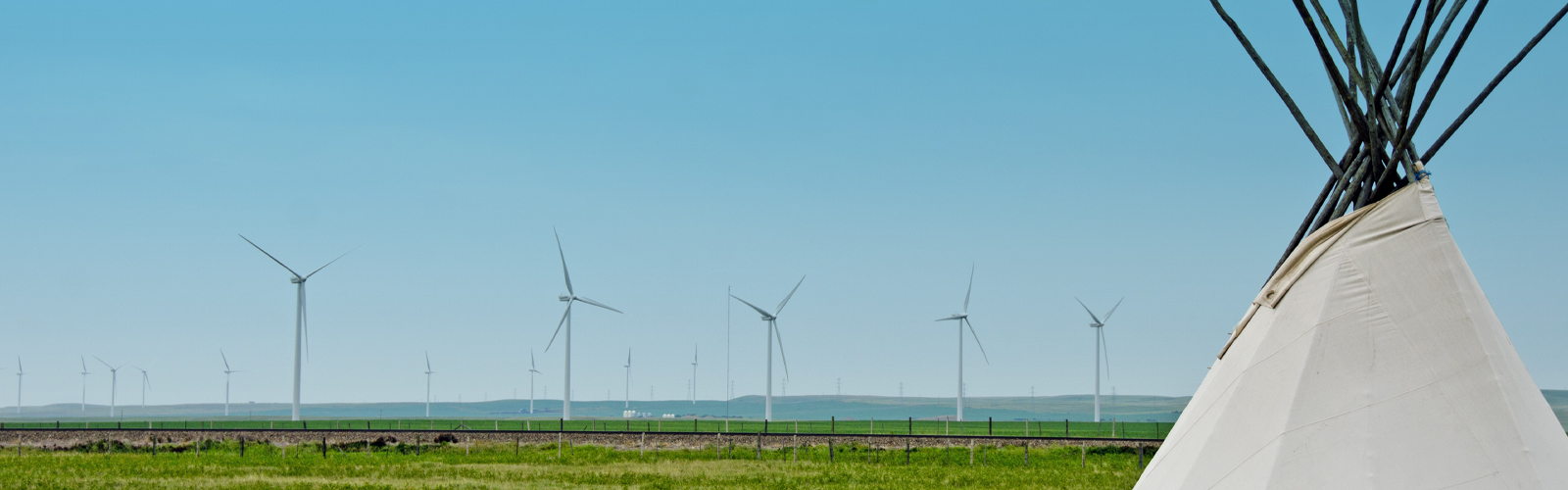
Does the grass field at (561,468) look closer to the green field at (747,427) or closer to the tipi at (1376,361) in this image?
the tipi at (1376,361)

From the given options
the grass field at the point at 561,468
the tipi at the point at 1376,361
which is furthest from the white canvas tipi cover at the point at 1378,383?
the grass field at the point at 561,468

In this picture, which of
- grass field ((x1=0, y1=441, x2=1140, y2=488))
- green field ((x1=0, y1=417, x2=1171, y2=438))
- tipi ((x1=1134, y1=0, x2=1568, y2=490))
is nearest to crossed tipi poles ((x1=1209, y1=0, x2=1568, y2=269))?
tipi ((x1=1134, y1=0, x2=1568, y2=490))

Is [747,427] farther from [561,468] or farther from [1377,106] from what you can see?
[1377,106]

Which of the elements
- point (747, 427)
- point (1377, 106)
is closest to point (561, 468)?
point (1377, 106)

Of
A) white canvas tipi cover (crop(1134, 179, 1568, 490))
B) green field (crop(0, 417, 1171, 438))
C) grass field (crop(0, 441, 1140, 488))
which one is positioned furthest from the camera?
green field (crop(0, 417, 1171, 438))

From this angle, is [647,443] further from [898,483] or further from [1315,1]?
[1315,1]

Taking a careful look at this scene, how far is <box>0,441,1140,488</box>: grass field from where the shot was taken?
1528 inches

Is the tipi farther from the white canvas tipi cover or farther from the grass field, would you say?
the grass field

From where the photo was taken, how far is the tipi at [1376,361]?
43.9ft

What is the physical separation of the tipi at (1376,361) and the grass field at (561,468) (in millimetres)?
22503

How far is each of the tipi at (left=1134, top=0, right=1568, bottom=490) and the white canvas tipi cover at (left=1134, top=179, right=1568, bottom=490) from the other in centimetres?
2

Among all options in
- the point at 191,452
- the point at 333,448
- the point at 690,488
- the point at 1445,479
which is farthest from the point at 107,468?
the point at 1445,479

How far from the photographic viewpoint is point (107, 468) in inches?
1796

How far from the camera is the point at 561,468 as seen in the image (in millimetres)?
46812
